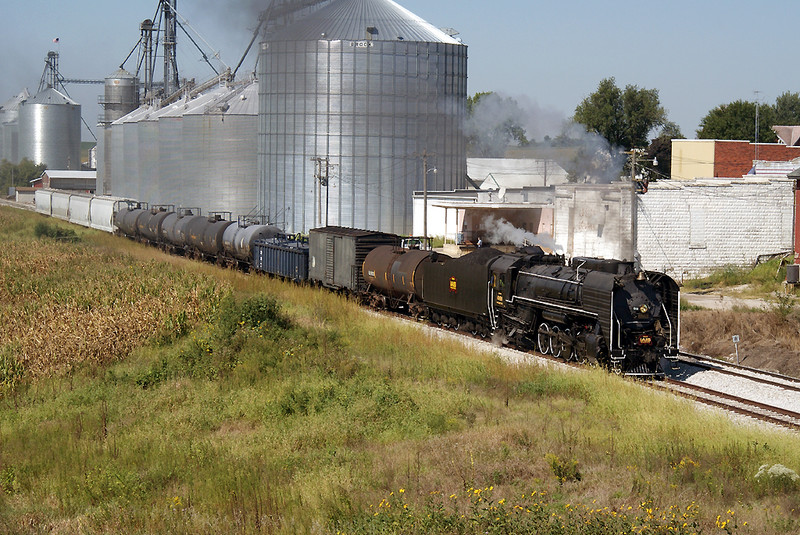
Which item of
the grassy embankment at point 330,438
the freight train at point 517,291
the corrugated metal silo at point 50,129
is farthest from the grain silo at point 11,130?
the grassy embankment at point 330,438

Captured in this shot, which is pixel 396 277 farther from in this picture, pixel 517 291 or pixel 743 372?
pixel 743 372

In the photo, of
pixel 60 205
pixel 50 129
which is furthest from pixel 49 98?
pixel 60 205

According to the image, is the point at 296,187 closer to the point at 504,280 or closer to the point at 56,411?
the point at 504,280

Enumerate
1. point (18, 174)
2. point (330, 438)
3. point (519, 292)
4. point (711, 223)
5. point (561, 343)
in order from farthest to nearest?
1. point (18, 174)
2. point (711, 223)
3. point (519, 292)
4. point (561, 343)
5. point (330, 438)

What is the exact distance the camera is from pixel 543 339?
26125 mm

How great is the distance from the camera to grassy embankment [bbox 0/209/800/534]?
510 inches

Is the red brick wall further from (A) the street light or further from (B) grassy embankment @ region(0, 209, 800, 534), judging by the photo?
(B) grassy embankment @ region(0, 209, 800, 534)

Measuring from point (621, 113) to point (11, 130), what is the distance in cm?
14121

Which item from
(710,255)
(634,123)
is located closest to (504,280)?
(710,255)

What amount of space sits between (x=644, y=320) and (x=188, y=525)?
14025 millimetres

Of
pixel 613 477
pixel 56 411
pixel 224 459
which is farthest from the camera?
pixel 56 411

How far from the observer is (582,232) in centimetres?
5203

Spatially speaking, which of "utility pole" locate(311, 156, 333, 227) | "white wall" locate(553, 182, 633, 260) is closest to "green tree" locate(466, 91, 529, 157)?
"white wall" locate(553, 182, 633, 260)

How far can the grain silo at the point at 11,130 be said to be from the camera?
615 ft
